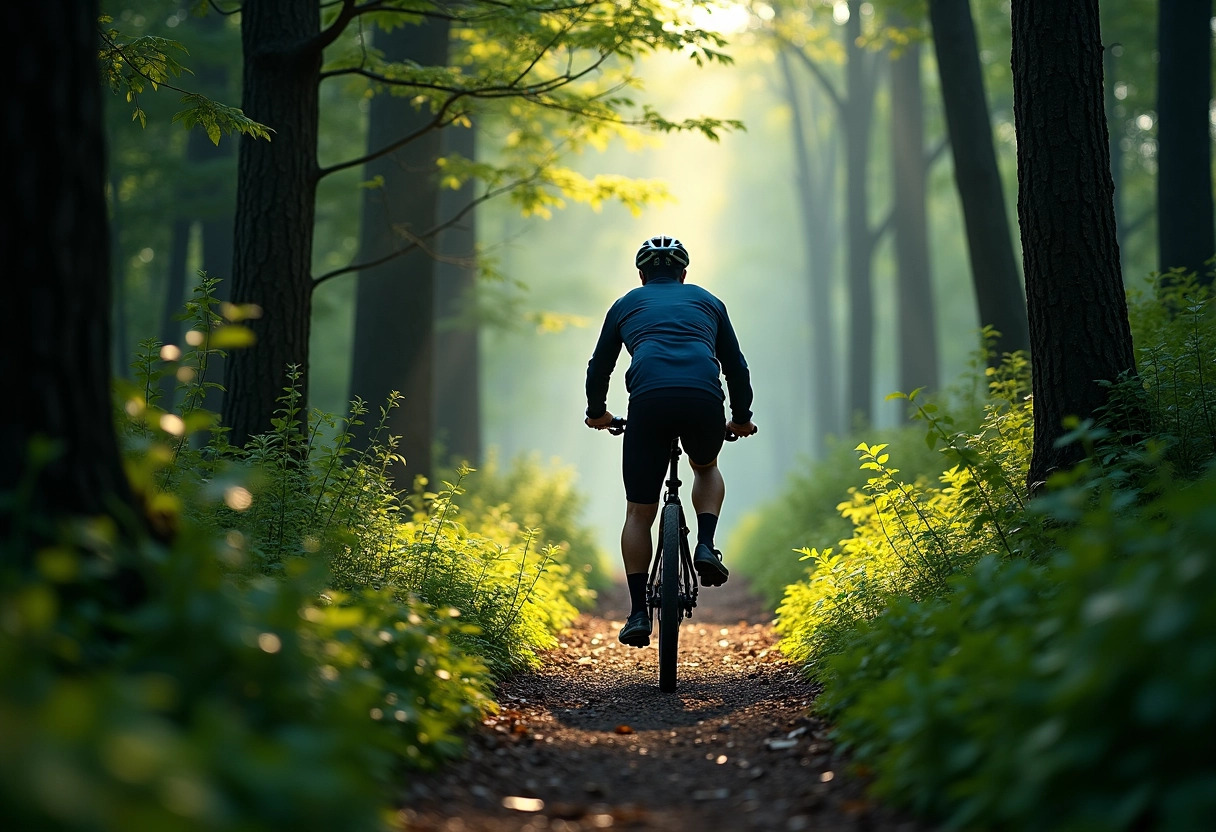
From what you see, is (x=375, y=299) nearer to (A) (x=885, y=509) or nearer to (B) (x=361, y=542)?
(B) (x=361, y=542)

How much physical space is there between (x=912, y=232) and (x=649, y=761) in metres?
14.6

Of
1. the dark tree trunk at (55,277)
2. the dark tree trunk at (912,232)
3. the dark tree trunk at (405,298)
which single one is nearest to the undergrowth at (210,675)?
the dark tree trunk at (55,277)

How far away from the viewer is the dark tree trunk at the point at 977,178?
31.1ft

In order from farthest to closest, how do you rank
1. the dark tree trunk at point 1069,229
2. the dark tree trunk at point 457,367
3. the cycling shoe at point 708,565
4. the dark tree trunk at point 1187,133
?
the dark tree trunk at point 457,367, the dark tree trunk at point 1187,133, the cycling shoe at point 708,565, the dark tree trunk at point 1069,229

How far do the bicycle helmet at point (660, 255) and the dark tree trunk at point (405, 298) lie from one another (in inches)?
154

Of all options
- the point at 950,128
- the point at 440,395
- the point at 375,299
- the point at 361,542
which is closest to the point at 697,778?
the point at 361,542

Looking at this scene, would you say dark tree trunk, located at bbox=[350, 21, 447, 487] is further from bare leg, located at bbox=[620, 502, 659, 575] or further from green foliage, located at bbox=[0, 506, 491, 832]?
green foliage, located at bbox=[0, 506, 491, 832]

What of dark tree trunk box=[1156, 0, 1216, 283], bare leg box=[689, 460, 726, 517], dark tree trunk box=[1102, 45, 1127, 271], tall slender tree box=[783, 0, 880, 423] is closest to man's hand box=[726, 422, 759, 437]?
bare leg box=[689, 460, 726, 517]

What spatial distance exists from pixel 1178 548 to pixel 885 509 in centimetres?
332

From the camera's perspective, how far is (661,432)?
5641 millimetres

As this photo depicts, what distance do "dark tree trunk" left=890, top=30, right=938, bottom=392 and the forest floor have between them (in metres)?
10.9

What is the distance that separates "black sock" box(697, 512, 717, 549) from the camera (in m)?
5.93

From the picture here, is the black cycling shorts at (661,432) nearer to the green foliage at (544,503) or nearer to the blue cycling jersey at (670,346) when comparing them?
the blue cycling jersey at (670,346)

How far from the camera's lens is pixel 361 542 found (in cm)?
576
